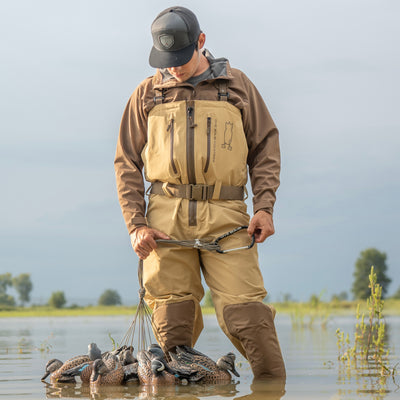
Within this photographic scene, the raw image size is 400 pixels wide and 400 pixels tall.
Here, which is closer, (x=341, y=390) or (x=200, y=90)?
(x=341, y=390)

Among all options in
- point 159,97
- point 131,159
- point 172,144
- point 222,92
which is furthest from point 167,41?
point 131,159

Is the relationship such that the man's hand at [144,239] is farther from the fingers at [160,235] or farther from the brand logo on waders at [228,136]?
the brand logo on waders at [228,136]

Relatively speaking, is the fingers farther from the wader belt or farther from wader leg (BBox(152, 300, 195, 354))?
wader leg (BBox(152, 300, 195, 354))

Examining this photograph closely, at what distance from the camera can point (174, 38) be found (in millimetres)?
4738

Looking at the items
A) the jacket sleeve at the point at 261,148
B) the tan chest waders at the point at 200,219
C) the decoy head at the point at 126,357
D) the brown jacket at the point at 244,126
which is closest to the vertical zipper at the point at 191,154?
the tan chest waders at the point at 200,219

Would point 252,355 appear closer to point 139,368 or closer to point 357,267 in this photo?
point 139,368

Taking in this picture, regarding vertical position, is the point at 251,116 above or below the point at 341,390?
above

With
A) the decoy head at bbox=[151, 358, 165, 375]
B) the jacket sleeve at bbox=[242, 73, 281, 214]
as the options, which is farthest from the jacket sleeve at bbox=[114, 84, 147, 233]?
the decoy head at bbox=[151, 358, 165, 375]

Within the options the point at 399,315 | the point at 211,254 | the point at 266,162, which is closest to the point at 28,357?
the point at 211,254

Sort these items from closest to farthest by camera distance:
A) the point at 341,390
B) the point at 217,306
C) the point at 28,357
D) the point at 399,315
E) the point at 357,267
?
1. the point at 341,390
2. the point at 217,306
3. the point at 28,357
4. the point at 399,315
5. the point at 357,267

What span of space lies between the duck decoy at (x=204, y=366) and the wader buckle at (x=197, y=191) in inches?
41.0

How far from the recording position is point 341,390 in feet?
14.0

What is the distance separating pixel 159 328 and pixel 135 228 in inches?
28.3

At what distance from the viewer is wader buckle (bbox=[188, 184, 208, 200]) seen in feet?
15.6
